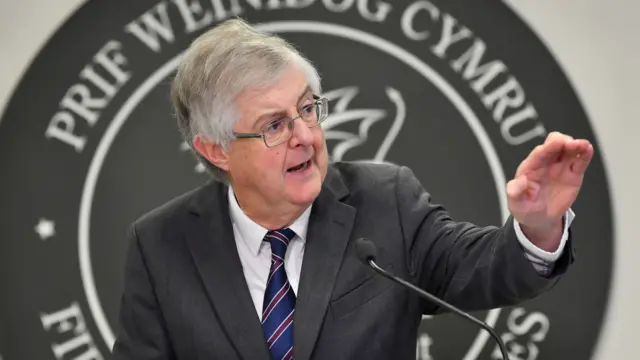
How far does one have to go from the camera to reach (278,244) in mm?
2111

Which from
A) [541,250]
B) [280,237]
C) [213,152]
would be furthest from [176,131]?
[541,250]

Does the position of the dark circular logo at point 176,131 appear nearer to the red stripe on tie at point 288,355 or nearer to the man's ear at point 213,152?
the man's ear at point 213,152

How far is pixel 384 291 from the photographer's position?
2.04m

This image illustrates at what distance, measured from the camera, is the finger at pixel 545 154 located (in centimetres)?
157

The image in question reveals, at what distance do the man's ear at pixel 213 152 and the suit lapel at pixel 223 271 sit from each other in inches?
5.0

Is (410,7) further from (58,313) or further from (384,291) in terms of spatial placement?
(58,313)

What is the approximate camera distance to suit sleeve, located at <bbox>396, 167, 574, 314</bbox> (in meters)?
1.76

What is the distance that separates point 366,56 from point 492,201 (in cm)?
62

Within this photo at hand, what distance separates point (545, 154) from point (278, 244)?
750 mm

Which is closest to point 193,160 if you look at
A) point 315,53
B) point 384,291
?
point 315,53

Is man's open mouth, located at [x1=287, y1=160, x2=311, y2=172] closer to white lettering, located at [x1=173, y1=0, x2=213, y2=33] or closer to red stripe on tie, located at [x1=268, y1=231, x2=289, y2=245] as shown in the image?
red stripe on tie, located at [x1=268, y1=231, x2=289, y2=245]

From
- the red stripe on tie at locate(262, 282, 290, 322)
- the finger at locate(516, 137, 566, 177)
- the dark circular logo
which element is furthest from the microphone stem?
the dark circular logo

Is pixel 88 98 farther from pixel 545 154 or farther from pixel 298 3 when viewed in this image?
pixel 545 154

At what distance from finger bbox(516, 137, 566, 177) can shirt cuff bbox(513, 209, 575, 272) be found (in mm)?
146
